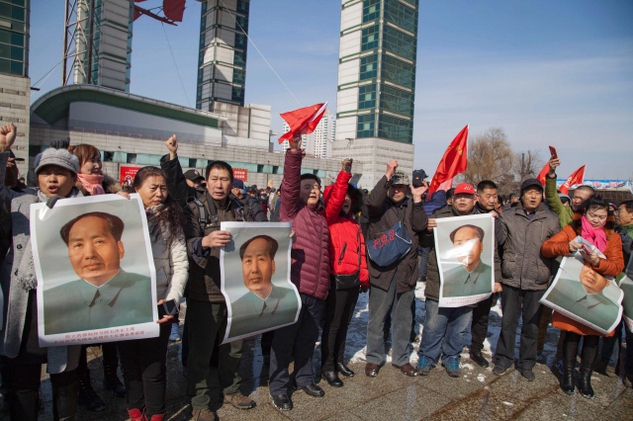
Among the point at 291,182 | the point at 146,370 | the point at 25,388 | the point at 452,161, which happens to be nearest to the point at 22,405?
the point at 25,388

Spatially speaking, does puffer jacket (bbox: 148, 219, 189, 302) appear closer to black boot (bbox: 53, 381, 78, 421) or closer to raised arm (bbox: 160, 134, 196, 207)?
raised arm (bbox: 160, 134, 196, 207)

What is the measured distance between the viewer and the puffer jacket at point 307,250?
370 cm

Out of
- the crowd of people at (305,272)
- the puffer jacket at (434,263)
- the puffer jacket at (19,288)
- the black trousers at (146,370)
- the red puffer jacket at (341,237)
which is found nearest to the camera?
the puffer jacket at (19,288)

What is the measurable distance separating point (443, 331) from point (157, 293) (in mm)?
3077

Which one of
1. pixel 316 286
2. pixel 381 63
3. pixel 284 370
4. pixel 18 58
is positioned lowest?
pixel 284 370

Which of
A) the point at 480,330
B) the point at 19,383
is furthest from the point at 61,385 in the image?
the point at 480,330

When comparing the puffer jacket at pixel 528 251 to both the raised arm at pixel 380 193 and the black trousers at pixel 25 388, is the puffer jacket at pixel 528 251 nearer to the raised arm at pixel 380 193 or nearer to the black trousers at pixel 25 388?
the raised arm at pixel 380 193

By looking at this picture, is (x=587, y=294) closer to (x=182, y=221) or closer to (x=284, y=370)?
(x=284, y=370)

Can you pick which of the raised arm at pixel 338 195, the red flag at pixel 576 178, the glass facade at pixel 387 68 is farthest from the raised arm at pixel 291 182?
the glass facade at pixel 387 68

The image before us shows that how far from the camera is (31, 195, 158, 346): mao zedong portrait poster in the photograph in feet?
8.18

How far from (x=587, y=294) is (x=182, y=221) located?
13.0 feet

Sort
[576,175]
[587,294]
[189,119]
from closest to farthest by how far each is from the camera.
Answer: [587,294] < [576,175] < [189,119]

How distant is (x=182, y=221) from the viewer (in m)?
3.05

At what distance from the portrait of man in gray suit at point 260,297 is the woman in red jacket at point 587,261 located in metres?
2.86
